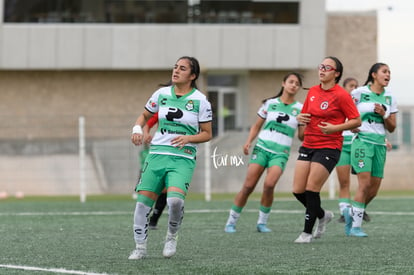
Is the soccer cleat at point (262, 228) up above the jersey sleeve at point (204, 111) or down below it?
below

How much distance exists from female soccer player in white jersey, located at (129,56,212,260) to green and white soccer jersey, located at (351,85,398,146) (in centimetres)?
354

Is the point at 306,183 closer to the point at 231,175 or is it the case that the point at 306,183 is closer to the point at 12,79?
the point at 231,175

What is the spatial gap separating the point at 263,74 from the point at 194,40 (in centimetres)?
387

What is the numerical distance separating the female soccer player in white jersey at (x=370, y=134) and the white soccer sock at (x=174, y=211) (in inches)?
140

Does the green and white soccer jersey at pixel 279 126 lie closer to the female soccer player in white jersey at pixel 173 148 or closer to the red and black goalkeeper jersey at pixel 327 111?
the red and black goalkeeper jersey at pixel 327 111

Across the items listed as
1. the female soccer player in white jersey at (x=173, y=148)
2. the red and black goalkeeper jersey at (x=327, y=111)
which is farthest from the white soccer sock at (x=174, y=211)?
the red and black goalkeeper jersey at (x=327, y=111)

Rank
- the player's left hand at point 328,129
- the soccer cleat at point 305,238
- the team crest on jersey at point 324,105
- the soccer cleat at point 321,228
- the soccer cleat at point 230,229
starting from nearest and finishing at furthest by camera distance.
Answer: the player's left hand at point 328,129, the team crest on jersey at point 324,105, the soccer cleat at point 305,238, the soccer cleat at point 321,228, the soccer cleat at point 230,229

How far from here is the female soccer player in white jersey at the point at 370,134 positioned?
12.3 metres

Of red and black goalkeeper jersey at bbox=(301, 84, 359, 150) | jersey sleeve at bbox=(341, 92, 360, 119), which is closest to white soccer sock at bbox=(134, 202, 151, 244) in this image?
red and black goalkeeper jersey at bbox=(301, 84, 359, 150)

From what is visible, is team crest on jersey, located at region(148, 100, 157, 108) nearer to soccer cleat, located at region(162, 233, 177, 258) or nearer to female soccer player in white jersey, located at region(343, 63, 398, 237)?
soccer cleat, located at region(162, 233, 177, 258)

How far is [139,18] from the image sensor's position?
1641 inches

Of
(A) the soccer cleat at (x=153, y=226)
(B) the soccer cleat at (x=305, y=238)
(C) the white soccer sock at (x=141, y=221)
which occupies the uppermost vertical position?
(C) the white soccer sock at (x=141, y=221)

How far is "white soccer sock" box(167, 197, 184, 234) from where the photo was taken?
9.15 meters

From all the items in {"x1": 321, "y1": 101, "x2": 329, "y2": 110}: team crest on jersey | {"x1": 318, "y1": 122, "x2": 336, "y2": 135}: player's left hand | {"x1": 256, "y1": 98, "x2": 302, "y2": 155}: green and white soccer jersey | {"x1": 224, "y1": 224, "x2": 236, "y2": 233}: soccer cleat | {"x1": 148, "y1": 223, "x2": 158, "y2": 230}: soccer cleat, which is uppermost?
{"x1": 321, "y1": 101, "x2": 329, "y2": 110}: team crest on jersey
